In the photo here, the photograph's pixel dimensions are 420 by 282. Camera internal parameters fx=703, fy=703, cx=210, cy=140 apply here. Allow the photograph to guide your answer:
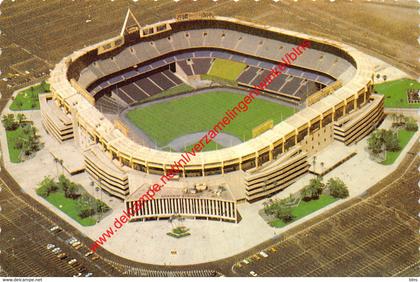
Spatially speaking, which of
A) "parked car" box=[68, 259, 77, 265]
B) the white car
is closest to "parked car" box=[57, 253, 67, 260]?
"parked car" box=[68, 259, 77, 265]

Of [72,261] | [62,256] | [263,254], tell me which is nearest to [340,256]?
[263,254]

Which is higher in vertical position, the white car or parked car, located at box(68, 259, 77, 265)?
parked car, located at box(68, 259, 77, 265)

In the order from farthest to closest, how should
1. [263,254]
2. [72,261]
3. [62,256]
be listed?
[62,256] → [72,261] → [263,254]

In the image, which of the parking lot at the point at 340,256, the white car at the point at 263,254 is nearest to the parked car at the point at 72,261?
the parking lot at the point at 340,256

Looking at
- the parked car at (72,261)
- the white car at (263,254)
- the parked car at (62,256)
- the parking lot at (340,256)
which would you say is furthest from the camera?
the parked car at (62,256)

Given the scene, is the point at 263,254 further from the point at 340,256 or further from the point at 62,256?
the point at 62,256

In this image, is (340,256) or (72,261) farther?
(72,261)

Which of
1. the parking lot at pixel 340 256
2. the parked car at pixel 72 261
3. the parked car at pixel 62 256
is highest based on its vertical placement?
the parked car at pixel 62 256

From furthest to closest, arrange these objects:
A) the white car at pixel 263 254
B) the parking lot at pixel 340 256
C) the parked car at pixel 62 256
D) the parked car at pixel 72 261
Result: the parked car at pixel 62 256 < the parked car at pixel 72 261 < the white car at pixel 263 254 < the parking lot at pixel 340 256

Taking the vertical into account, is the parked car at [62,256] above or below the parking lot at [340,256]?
above

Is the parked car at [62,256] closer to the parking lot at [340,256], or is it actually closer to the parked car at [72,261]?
the parked car at [72,261]

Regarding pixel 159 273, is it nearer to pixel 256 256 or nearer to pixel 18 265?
pixel 256 256

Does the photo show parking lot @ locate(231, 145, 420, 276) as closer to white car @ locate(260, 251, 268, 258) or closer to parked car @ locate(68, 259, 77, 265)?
white car @ locate(260, 251, 268, 258)
